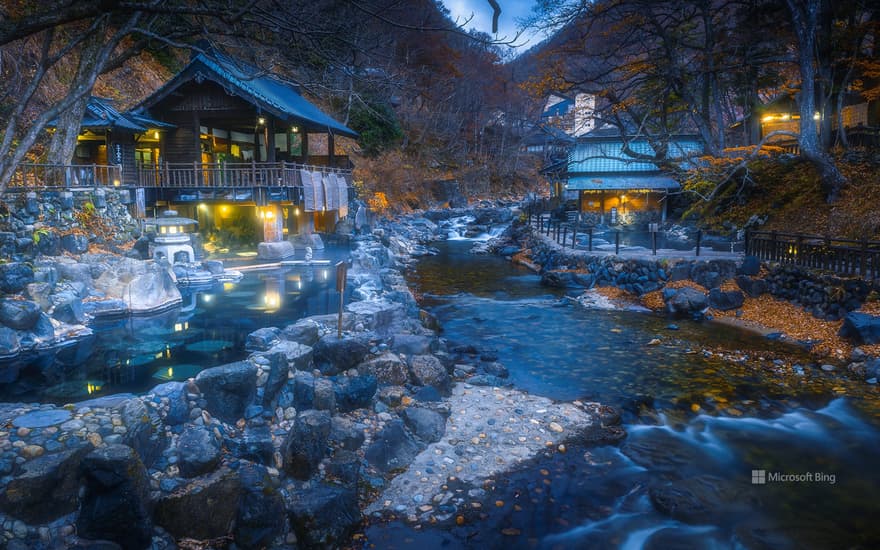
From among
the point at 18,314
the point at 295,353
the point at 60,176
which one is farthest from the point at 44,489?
the point at 60,176

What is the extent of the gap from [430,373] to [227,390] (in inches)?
135

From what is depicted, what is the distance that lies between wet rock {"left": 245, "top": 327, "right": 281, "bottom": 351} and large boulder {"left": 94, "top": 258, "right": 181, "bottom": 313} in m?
4.98

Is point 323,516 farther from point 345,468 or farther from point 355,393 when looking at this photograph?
point 355,393

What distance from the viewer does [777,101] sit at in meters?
32.7

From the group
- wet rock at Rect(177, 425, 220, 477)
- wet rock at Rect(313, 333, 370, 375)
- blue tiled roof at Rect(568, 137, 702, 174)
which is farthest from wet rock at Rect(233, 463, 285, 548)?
blue tiled roof at Rect(568, 137, 702, 174)

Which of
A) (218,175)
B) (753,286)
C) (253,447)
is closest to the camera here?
(253,447)

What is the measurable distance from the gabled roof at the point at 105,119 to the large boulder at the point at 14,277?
11733 mm

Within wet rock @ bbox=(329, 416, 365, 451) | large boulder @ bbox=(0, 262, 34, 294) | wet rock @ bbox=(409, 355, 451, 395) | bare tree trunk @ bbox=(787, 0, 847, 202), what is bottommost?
wet rock @ bbox=(329, 416, 365, 451)

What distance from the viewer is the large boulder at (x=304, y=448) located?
6324 mm

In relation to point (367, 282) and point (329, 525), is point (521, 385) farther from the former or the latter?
point (367, 282)

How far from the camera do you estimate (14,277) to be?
11.5 metres

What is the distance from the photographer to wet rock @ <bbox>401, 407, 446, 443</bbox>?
25.0 feet

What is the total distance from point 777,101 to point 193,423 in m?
37.8

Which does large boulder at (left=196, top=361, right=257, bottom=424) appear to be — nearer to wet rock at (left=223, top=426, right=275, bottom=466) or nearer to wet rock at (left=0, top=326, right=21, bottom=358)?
wet rock at (left=223, top=426, right=275, bottom=466)
